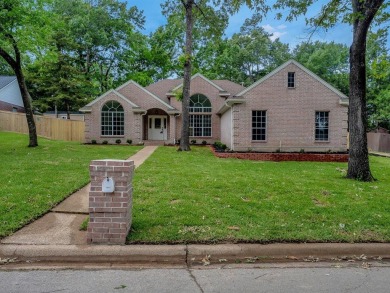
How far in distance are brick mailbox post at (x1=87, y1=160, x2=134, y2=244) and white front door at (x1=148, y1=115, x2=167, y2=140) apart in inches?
865

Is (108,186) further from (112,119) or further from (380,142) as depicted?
(380,142)

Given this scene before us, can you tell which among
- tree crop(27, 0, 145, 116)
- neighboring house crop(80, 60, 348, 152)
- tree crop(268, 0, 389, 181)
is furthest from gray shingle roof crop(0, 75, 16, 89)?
tree crop(268, 0, 389, 181)

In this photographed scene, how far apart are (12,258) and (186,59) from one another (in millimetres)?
15551

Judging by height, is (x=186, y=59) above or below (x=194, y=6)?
below

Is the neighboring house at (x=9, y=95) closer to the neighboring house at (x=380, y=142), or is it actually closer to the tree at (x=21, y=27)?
the tree at (x=21, y=27)

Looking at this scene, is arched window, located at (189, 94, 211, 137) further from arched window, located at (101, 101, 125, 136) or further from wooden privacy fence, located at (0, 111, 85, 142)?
wooden privacy fence, located at (0, 111, 85, 142)

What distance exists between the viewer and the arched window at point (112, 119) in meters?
24.2

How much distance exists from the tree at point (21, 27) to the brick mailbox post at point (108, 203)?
12.8 m

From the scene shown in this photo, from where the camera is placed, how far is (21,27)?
1530 centimetres

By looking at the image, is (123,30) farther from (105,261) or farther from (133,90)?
(105,261)

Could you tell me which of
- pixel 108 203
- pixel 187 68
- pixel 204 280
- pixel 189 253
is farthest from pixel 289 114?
pixel 204 280

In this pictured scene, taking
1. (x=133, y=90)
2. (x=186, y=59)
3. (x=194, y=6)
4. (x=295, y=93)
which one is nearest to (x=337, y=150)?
(x=295, y=93)

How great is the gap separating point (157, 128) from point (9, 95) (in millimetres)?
17403

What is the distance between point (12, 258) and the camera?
407 centimetres
